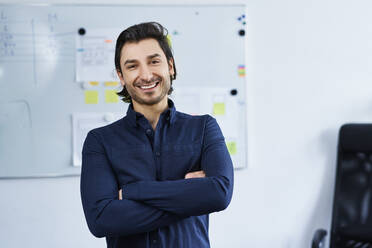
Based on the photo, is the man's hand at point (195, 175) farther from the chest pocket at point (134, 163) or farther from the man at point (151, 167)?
the chest pocket at point (134, 163)

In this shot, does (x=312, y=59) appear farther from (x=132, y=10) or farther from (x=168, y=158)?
(x=168, y=158)

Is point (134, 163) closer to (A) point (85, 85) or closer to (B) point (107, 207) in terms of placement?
(B) point (107, 207)

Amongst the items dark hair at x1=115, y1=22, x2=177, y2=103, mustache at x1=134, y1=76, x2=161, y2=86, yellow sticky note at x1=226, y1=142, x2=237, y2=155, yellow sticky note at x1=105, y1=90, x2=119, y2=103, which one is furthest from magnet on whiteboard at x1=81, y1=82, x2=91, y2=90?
mustache at x1=134, y1=76, x2=161, y2=86

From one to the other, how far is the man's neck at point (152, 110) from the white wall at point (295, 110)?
1.32m

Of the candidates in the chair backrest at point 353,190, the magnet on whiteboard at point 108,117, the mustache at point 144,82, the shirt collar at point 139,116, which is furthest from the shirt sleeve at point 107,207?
the chair backrest at point 353,190

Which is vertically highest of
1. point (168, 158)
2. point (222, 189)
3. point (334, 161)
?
point (168, 158)

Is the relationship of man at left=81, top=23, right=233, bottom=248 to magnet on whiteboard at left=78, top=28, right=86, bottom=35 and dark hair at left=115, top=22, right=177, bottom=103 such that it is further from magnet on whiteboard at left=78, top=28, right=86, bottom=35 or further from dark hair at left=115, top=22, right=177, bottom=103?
magnet on whiteboard at left=78, top=28, right=86, bottom=35

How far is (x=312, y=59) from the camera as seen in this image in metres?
2.59

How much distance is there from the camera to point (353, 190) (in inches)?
90.6

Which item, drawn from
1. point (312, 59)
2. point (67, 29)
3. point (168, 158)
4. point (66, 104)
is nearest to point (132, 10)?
point (67, 29)

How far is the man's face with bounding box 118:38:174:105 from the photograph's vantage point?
1.26 metres

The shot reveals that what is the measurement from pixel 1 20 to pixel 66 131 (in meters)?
0.82

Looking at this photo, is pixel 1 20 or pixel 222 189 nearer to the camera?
pixel 222 189

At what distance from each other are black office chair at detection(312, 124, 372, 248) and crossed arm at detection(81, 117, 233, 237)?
49.3 inches
